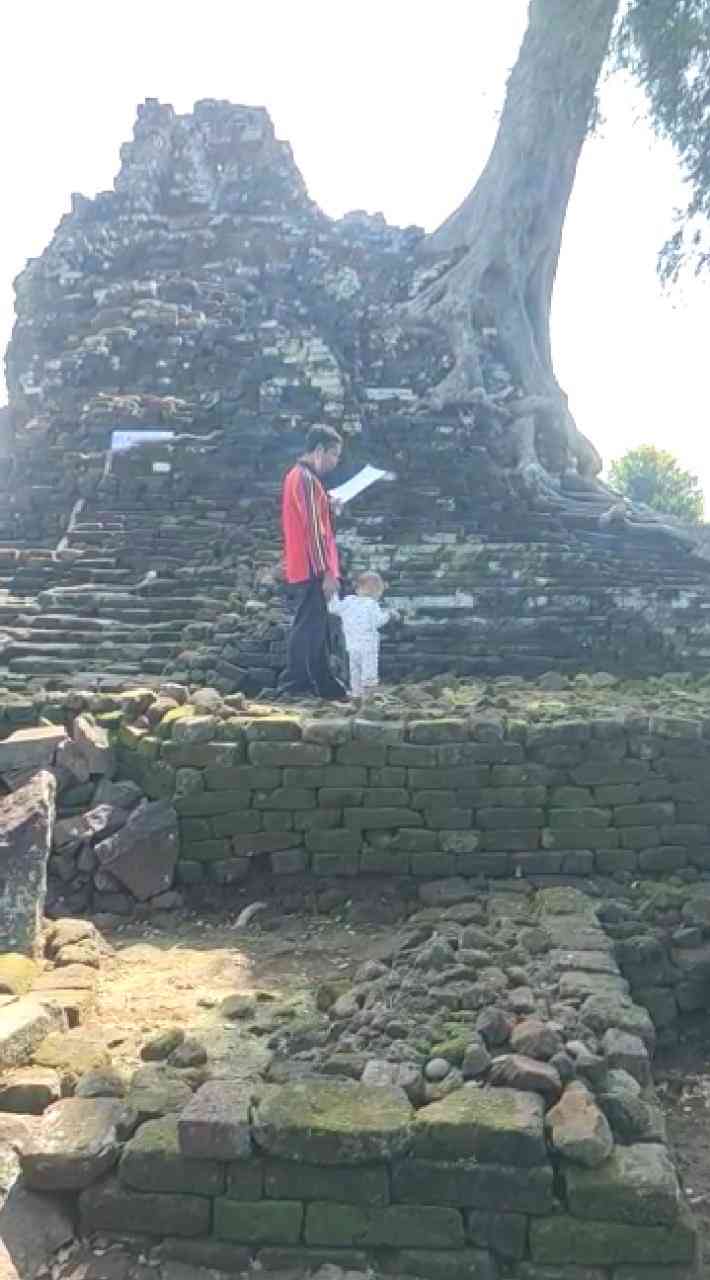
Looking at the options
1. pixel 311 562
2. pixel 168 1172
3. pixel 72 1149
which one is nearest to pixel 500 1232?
pixel 168 1172

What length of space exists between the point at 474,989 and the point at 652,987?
1.55 metres

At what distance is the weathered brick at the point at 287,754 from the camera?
571cm

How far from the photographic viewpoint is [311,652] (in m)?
7.55

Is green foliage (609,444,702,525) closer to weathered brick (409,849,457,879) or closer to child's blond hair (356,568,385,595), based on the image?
child's blond hair (356,568,385,595)

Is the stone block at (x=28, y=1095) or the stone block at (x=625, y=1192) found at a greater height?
the stone block at (x=625, y=1192)

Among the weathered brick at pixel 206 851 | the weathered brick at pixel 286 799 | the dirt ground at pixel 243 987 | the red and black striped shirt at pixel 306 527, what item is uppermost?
the red and black striped shirt at pixel 306 527

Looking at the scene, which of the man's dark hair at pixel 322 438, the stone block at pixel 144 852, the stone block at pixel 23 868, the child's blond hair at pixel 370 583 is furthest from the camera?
the child's blond hair at pixel 370 583

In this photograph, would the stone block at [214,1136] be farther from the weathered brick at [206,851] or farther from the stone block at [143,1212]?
the weathered brick at [206,851]

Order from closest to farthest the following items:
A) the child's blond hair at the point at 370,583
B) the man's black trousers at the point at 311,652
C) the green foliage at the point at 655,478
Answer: the man's black trousers at the point at 311,652, the child's blond hair at the point at 370,583, the green foliage at the point at 655,478

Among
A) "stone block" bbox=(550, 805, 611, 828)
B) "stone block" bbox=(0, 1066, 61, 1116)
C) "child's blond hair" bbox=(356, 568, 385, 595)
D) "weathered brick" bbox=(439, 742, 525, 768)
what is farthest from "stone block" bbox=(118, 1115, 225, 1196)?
"child's blond hair" bbox=(356, 568, 385, 595)

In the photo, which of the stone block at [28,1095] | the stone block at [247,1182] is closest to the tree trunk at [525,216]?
the stone block at [28,1095]

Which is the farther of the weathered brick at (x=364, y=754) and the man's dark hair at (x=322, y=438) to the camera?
the man's dark hair at (x=322, y=438)

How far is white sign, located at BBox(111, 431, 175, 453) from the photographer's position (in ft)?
38.6

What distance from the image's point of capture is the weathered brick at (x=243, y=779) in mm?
5742
